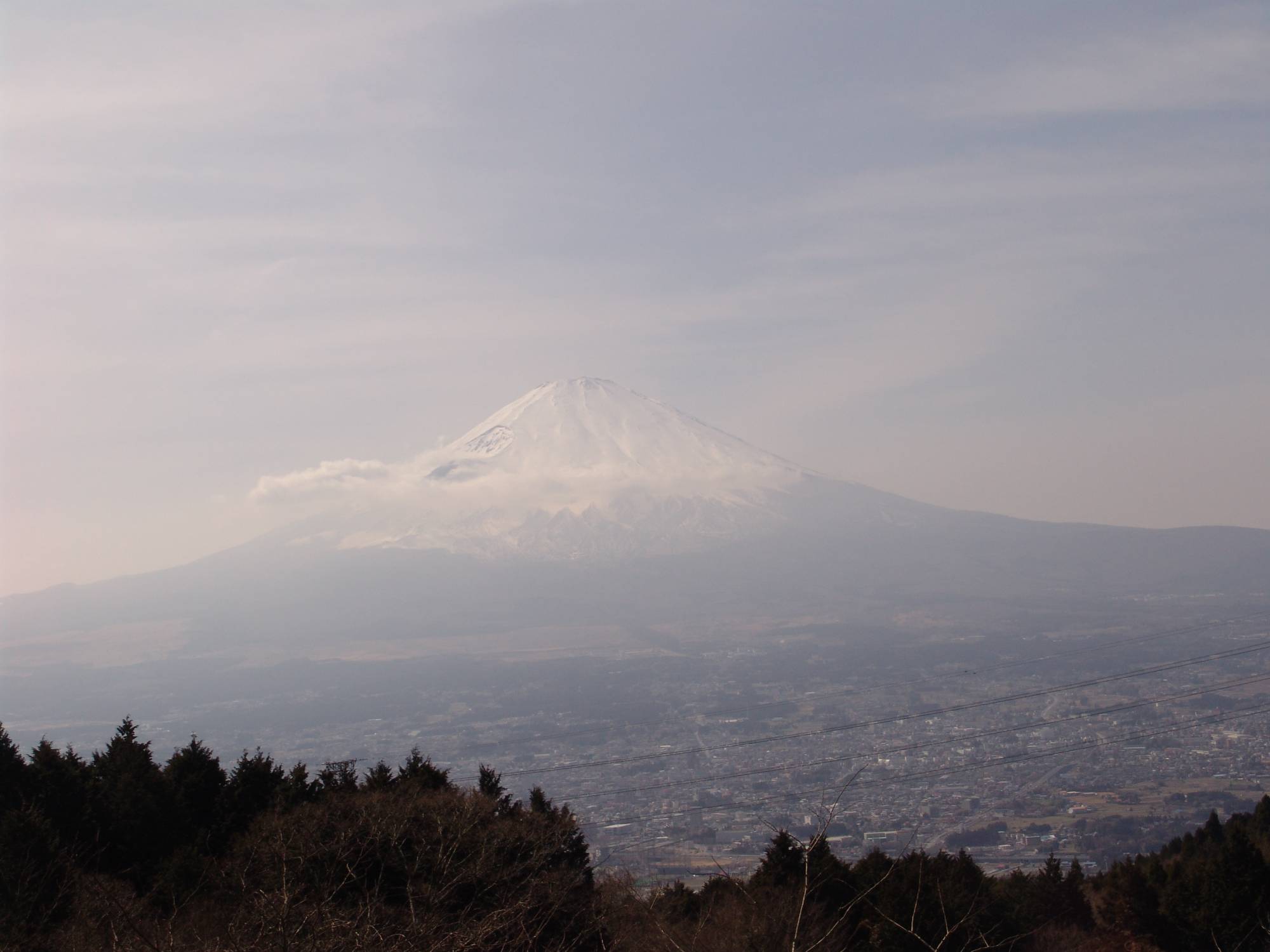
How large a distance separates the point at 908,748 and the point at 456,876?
117 feet

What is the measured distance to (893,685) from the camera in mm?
68062

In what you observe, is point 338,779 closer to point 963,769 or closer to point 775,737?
point 963,769

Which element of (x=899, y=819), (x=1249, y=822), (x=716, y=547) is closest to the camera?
(x=1249, y=822)

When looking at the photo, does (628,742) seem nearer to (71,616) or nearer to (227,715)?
(227,715)

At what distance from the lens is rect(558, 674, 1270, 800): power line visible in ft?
126

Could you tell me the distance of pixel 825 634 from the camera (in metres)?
91.2

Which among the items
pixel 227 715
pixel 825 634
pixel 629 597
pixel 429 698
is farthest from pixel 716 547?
pixel 227 715

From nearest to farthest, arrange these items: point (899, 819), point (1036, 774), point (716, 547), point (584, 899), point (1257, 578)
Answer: point (584, 899)
point (899, 819)
point (1036, 774)
point (1257, 578)
point (716, 547)

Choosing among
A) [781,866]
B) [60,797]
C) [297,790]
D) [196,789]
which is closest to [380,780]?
[297,790]

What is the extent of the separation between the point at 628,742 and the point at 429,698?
912 inches

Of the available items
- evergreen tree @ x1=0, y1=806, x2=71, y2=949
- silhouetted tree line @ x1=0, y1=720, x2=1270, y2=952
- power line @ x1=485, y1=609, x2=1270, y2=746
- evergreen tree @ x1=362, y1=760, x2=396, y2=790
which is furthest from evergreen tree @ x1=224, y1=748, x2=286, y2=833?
power line @ x1=485, y1=609, x2=1270, y2=746

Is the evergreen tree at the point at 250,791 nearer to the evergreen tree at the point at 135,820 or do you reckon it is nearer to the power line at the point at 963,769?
the evergreen tree at the point at 135,820

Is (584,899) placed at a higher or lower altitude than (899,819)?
higher

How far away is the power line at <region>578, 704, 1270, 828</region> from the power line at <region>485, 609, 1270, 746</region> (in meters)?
6.23
